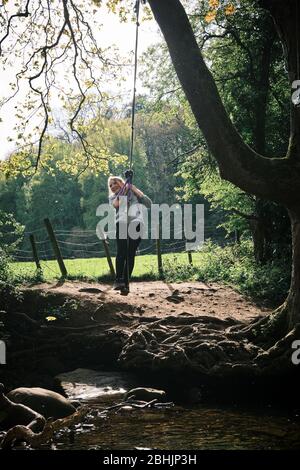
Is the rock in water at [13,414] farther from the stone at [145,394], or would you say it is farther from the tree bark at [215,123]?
the tree bark at [215,123]

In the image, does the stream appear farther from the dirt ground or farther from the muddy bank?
the dirt ground

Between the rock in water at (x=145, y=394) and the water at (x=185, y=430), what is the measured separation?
46 centimetres

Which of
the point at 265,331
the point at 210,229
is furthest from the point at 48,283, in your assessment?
the point at 210,229

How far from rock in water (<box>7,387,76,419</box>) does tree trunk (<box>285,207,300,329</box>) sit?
3535mm

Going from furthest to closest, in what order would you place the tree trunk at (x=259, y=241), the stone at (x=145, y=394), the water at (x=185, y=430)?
1. the tree trunk at (x=259, y=241)
2. the stone at (x=145, y=394)
3. the water at (x=185, y=430)

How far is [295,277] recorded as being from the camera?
7840mm

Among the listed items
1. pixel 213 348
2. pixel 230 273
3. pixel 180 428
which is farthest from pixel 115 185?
pixel 230 273

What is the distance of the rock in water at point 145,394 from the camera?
7.95 m

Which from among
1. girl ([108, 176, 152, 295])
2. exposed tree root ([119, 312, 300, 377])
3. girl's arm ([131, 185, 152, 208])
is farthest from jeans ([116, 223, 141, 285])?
exposed tree root ([119, 312, 300, 377])

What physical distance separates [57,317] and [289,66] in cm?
662

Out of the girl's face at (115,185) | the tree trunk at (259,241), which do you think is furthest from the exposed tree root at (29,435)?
the tree trunk at (259,241)

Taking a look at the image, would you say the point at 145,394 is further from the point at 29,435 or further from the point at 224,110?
the point at 224,110

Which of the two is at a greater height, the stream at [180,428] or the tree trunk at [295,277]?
the tree trunk at [295,277]

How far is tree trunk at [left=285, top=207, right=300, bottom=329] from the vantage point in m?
7.66
